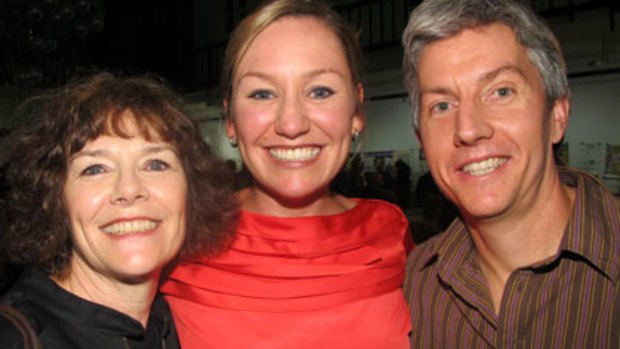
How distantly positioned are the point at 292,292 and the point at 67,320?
679mm

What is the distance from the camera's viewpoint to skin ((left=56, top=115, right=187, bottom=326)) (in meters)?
1.48

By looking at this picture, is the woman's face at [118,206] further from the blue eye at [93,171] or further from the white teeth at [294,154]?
the white teeth at [294,154]

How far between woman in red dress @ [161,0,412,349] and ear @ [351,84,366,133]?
0.03 metres

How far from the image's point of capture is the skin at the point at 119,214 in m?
1.48

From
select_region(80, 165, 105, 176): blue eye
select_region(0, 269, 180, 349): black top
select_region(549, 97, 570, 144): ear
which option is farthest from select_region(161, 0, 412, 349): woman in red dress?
select_region(549, 97, 570, 144): ear

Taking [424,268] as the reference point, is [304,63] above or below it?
above

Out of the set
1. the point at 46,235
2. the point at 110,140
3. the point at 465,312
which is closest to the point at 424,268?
the point at 465,312

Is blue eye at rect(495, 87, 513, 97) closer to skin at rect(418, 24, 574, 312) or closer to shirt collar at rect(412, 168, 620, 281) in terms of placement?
skin at rect(418, 24, 574, 312)

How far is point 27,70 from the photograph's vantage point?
5.63m

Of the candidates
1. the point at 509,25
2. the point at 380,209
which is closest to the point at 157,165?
the point at 380,209

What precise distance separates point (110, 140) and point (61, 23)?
4.93m

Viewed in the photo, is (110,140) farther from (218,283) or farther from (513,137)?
(513,137)

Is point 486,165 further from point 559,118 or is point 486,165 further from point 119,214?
point 119,214

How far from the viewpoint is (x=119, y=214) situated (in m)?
1.46
